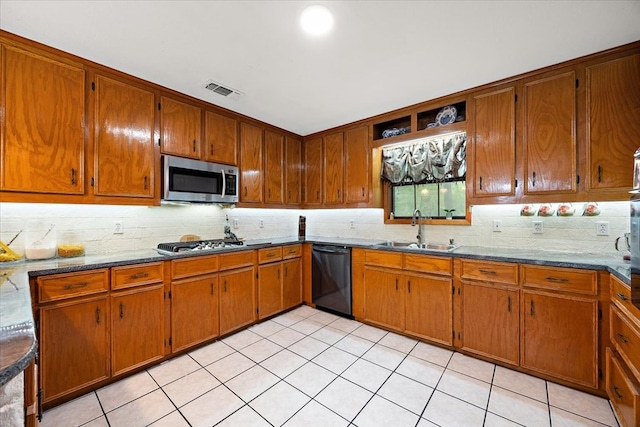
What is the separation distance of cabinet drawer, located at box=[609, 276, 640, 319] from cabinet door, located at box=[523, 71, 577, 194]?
79cm

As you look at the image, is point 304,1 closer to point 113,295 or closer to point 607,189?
point 113,295

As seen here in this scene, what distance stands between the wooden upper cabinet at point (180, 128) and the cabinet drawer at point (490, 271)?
285cm

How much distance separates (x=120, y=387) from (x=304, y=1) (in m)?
2.88

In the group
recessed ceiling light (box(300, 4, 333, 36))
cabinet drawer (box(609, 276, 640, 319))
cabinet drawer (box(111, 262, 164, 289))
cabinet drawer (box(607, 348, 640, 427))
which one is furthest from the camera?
cabinet drawer (box(111, 262, 164, 289))

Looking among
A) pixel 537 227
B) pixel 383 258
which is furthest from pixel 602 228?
pixel 383 258

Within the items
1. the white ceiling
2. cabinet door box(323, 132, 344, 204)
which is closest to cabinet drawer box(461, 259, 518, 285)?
the white ceiling

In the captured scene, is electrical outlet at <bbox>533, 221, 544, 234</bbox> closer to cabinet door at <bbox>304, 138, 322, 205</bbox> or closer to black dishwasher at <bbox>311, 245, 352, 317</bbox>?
black dishwasher at <bbox>311, 245, 352, 317</bbox>

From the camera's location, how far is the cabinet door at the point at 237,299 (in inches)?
108

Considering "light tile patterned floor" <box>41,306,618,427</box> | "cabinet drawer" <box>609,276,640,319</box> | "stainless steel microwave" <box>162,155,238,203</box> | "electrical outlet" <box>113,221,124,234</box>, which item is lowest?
"light tile patterned floor" <box>41,306,618,427</box>

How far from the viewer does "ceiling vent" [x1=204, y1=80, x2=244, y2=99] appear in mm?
2498

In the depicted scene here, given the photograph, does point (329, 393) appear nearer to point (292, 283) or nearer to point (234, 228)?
point (292, 283)

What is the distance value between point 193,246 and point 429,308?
2.41 m

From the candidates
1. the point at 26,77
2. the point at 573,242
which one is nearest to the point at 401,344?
the point at 573,242

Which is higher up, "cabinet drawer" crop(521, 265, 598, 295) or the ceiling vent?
the ceiling vent
